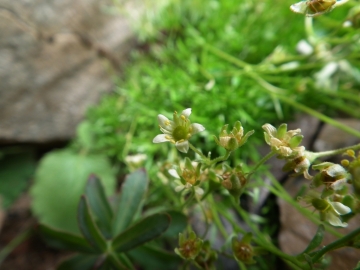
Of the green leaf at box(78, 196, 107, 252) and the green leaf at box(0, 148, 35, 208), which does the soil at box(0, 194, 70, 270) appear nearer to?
the green leaf at box(0, 148, 35, 208)

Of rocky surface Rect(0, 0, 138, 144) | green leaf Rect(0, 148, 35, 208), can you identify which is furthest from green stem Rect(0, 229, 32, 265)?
rocky surface Rect(0, 0, 138, 144)

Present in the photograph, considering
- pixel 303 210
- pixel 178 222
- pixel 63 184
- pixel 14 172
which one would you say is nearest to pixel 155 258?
pixel 178 222

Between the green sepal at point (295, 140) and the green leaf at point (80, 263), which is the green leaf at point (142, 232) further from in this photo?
the green sepal at point (295, 140)

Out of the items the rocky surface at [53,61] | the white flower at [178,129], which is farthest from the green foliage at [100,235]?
the rocky surface at [53,61]

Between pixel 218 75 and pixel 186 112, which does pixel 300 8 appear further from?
pixel 218 75

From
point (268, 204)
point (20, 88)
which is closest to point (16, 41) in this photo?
point (20, 88)

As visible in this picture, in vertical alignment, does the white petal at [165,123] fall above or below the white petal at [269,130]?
above
